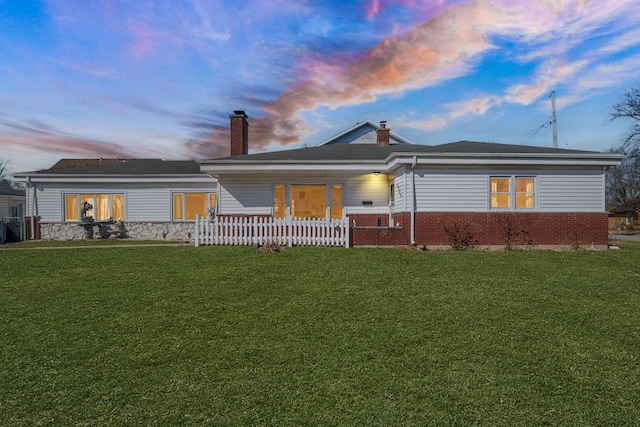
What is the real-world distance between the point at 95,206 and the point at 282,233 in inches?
493

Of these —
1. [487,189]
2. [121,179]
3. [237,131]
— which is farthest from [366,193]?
[121,179]

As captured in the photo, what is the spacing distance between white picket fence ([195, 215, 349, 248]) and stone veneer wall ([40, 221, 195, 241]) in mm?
6931

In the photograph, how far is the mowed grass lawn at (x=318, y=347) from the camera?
120 inches

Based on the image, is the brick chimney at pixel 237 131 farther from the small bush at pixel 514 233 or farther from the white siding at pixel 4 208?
the white siding at pixel 4 208

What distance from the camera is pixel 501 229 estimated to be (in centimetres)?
1234

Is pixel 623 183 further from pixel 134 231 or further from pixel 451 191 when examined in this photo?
pixel 134 231

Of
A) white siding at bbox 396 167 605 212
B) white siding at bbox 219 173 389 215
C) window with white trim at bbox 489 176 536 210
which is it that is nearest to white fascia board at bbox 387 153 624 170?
white siding at bbox 396 167 605 212

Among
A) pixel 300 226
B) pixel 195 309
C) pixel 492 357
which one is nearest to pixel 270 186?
pixel 300 226

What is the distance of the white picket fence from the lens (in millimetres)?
11688

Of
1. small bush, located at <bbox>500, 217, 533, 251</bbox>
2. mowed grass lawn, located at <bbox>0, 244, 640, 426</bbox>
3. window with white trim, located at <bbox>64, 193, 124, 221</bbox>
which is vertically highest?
window with white trim, located at <bbox>64, 193, 124, 221</bbox>

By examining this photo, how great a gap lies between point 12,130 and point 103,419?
28595 millimetres

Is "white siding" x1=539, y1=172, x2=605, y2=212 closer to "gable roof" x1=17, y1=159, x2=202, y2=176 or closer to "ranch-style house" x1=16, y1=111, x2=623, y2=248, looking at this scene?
"ranch-style house" x1=16, y1=111, x2=623, y2=248

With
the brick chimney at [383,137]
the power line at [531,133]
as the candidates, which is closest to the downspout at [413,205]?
the brick chimney at [383,137]

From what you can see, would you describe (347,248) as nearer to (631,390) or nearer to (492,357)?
(492,357)
